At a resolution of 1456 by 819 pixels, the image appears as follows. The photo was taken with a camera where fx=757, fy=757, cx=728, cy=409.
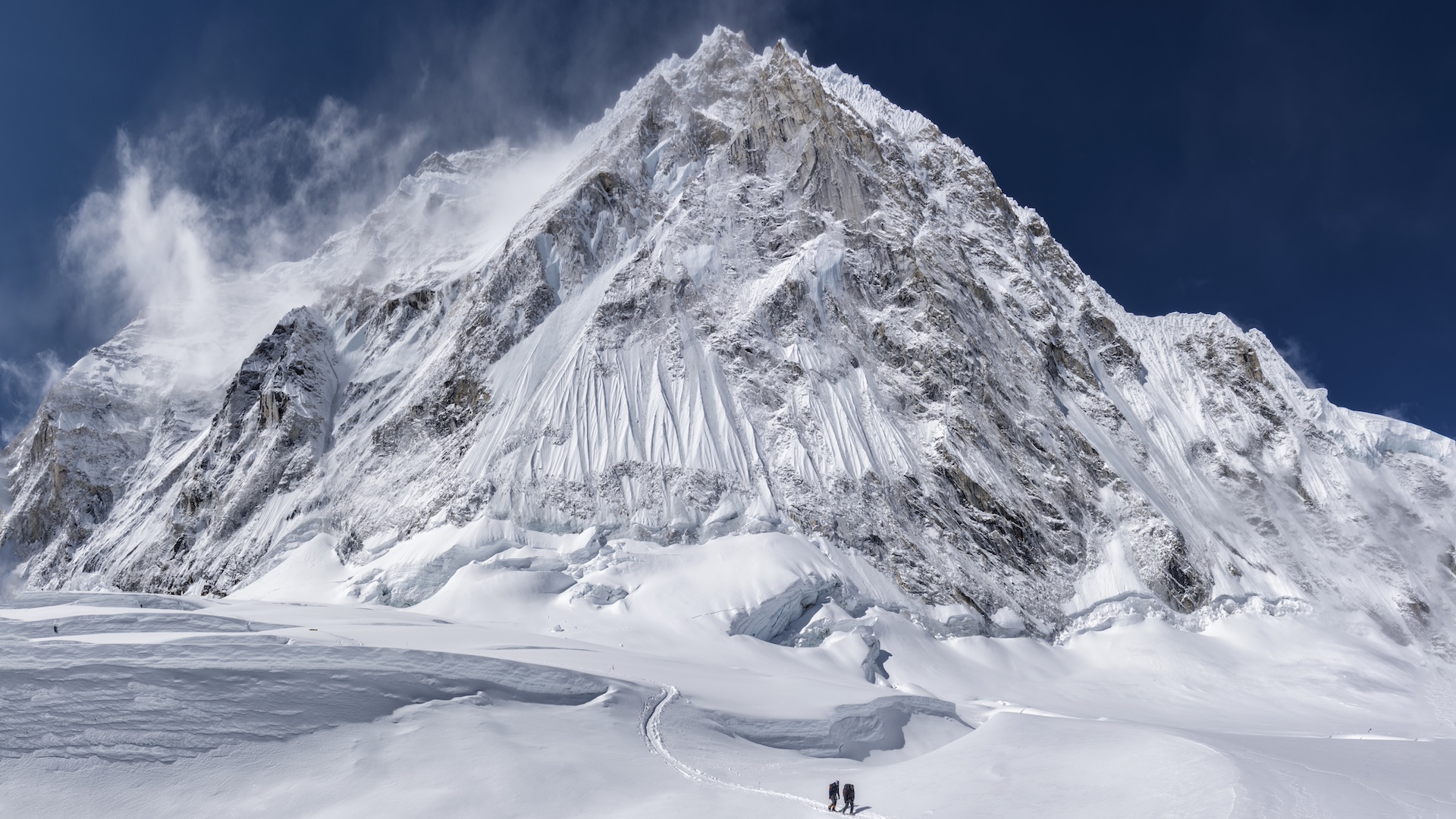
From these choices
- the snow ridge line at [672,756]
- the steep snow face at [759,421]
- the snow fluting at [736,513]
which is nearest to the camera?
the snow ridge line at [672,756]

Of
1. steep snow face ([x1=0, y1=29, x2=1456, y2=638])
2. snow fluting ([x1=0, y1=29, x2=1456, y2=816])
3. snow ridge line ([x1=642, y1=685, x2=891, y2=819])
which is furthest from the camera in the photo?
steep snow face ([x1=0, y1=29, x2=1456, y2=638])

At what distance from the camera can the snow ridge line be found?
1722cm

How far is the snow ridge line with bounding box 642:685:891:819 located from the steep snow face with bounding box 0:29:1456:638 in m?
23.3

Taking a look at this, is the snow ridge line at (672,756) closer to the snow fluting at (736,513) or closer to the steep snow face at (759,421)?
the snow fluting at (736,513)

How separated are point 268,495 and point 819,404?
51.0 m

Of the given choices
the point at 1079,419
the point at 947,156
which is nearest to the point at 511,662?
the point at 1079,419

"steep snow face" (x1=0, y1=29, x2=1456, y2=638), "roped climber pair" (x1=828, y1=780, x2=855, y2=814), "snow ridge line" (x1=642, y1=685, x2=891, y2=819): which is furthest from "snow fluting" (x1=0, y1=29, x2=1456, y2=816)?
"roped climber pair" (x1=828, y1=780, x2=855, y2=814)

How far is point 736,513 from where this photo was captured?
57688 mm

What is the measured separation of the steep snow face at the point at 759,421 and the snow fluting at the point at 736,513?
458mm

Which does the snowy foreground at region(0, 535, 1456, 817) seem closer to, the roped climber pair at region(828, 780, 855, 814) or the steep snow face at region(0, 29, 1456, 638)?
the roped climber pair at region(828, 780, 855, 814)

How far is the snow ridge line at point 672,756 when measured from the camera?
17.2 metres

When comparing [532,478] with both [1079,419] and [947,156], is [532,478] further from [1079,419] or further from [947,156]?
[947,156]

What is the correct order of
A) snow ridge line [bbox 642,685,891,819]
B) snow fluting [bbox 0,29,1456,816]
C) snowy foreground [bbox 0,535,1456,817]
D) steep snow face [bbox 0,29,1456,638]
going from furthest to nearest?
steep snow face [bbox 0,29,1456,638]
snow fluting [bbox 0,29,1456,816]
snow ridge line [bbox 642,685,891,819]
snowy foreground [bbox 0,535,1456,817]

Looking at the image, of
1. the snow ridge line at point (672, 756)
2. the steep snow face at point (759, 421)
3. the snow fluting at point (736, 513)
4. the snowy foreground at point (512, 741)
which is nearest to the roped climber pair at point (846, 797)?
Result: the snow ridge line at point (672, 756)
